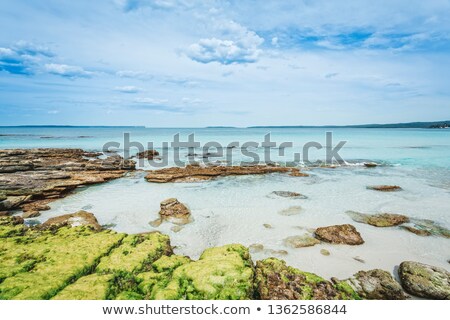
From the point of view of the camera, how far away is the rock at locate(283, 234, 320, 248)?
8.59 metres

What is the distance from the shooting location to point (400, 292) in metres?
5.85

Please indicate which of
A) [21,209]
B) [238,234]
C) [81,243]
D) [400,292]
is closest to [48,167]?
[21,209]

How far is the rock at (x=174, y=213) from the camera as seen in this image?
11055 millimetres

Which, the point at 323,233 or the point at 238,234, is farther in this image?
the point at 238,234

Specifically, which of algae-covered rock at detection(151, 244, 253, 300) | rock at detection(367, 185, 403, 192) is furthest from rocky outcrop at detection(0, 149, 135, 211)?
rock at detection(367, 185, 403, 192)

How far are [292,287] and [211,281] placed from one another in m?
1.78

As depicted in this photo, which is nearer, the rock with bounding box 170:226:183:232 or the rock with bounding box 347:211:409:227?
the rock with bounding box 170:226:183:232

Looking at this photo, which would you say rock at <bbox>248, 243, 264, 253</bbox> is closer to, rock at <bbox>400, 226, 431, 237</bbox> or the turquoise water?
the turquoise water

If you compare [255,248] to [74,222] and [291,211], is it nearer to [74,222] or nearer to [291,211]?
[291,211]

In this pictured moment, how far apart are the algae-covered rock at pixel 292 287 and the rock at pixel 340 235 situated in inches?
124

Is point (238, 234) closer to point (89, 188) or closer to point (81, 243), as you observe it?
point (81, 243)

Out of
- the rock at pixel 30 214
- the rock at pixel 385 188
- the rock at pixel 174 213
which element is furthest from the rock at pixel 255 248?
the rock at pixel 385 188

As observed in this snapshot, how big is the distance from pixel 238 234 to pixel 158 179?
→ 10517mm

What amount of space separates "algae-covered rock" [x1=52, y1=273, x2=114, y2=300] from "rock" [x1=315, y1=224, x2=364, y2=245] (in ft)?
23.2
